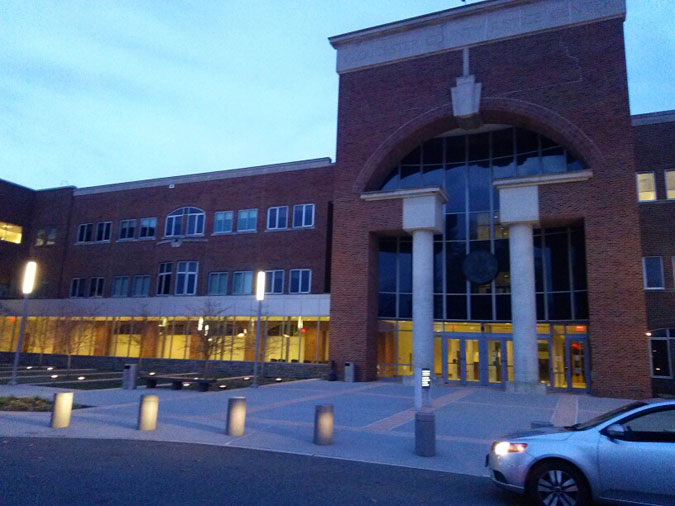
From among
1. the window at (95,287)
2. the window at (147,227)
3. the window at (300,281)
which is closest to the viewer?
the window at (300,281)

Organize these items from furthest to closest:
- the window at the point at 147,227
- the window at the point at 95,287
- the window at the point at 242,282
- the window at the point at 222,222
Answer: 1. the window at the point at 95,287
2. the window at the point at 147,227
3. the window at the point at 222,222
4. the window at the point at 242,282

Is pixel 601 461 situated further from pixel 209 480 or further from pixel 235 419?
pixel 235 419

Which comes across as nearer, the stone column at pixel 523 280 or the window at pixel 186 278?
the stone column at pixel 523 280

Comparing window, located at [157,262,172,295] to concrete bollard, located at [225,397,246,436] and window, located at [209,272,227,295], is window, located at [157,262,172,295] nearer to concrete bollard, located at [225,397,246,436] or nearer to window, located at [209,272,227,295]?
window, located at [209,272,227,295]

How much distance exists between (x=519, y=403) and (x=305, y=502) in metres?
13.9

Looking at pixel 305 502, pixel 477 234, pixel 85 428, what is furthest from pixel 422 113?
pixel 305 502

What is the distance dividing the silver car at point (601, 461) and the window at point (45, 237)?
4319 centimetres

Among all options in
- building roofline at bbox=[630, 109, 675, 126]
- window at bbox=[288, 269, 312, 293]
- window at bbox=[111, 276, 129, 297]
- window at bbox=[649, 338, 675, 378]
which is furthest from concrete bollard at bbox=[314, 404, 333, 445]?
window at bbox=[111, 276, 129, 297]

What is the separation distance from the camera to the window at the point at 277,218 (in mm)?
33156

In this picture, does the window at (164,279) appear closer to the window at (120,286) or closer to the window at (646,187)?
the window at (120,286)

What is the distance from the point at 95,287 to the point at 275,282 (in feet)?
51.8

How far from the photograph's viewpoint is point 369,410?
1566 centimetres

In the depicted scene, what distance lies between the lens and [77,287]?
3991cm

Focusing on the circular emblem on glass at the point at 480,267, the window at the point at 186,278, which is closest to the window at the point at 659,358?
the circular emblem on glass at the point at 480,267
